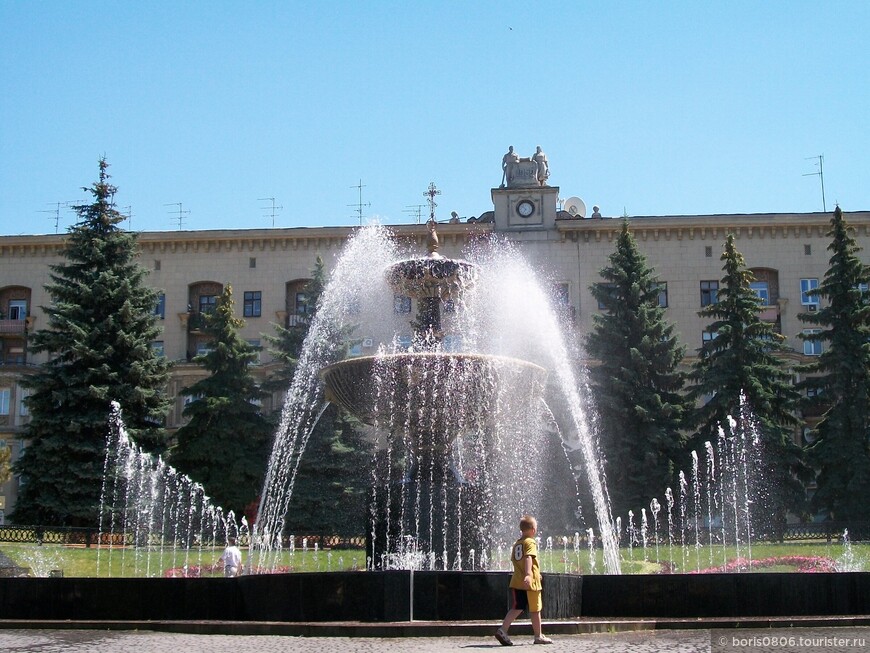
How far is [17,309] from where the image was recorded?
45.5 meters

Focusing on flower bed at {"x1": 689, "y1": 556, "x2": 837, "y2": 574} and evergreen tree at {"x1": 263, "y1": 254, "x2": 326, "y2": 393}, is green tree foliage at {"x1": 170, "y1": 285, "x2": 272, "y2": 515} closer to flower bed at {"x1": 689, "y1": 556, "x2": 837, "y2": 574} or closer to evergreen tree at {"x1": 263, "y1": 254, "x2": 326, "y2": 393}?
evergreen tree at {"x1": 263, "y1": 254, "x2": 326, "y2": 393}

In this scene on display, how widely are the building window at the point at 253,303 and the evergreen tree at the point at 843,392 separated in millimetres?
20508

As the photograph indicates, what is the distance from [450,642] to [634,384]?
2399 cm

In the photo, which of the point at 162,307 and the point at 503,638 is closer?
the point at 503,638

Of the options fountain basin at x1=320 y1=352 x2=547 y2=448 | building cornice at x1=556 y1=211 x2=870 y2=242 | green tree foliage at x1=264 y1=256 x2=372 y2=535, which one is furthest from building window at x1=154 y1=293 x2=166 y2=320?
fountain basin at x1=320 y1=352 x2=547 y2=448

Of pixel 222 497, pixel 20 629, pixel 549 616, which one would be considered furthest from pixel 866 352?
pixel 20 629

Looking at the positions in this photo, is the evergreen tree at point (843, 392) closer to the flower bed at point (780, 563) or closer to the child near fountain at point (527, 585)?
the flower bed at point (780, 563)

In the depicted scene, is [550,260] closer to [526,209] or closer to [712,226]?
[526,209]

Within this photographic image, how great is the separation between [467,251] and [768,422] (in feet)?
49.7

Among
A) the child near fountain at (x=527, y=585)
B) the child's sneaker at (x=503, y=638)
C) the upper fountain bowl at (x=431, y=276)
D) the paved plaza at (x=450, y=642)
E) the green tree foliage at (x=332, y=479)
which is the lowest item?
the paved plaza at (x=450, y=642)

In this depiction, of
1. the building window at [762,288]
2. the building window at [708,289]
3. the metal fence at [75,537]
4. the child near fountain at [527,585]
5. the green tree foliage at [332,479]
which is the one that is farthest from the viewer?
the building window at [762,288]

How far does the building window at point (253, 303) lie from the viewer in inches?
1716

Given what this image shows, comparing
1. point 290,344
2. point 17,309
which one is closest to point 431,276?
point 290,344

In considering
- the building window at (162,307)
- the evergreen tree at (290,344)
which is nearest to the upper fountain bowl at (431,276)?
the evergreen tree at (290,344)
